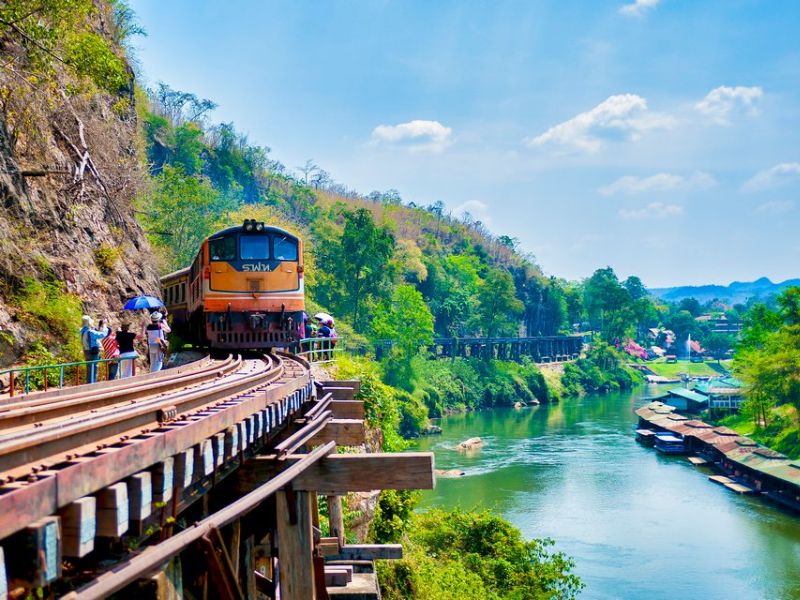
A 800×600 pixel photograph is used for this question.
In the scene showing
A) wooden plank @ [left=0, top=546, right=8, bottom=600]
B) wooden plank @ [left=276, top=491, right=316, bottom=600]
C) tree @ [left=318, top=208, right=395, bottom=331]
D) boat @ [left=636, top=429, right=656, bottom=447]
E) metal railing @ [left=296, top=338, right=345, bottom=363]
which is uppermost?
tree @ [left=318, top=208, right=395, bottom=331]

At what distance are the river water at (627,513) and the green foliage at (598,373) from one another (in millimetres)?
26841

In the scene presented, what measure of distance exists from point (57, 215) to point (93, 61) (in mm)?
3501

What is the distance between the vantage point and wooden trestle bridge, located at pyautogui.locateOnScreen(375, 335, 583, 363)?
70.1 metres

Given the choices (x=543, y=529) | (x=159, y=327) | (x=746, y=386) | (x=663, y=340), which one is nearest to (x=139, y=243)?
(x=159, y=327)

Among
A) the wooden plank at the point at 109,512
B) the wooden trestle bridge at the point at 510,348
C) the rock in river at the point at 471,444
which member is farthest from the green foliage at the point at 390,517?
the wooden trestle bridge at the point at 510,348

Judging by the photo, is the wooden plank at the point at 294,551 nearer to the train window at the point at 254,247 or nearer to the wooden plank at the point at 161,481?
the wooden plank at the point at 161,481

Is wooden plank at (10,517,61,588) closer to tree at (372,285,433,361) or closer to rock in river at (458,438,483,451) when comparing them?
rock in river at (458,438,483,451)

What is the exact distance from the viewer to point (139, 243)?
24750 mm

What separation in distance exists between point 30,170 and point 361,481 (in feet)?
41.6

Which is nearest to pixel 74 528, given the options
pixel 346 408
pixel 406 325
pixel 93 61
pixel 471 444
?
pixel 346 408

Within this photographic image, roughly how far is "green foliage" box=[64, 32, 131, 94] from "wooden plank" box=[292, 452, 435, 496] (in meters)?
13.5

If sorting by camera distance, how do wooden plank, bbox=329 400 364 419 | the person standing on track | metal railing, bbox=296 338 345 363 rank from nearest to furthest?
wooden plank, bbox=329 400 364 419 < the person standing on track < metal railing, bbox=296 338 345 363

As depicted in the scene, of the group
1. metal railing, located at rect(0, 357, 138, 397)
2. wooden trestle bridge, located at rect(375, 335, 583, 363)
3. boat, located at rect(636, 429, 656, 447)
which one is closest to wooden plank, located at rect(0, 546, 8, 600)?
metal railing, located at rect(0, 357, 138, 397)

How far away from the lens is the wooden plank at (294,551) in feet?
21.0
